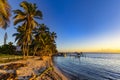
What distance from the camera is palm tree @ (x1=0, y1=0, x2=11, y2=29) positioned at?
34.8 feet

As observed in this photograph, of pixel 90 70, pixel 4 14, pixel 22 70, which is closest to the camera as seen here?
pixel 4 14

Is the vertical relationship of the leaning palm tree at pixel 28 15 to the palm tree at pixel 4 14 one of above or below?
above

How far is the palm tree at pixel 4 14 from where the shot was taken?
10609mm

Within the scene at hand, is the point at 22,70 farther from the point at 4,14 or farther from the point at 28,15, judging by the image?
the point at 28,15

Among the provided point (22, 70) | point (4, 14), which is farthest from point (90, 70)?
point (4, 14)

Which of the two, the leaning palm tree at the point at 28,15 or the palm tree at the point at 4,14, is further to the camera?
the leaning palm tree at the point at 28,15

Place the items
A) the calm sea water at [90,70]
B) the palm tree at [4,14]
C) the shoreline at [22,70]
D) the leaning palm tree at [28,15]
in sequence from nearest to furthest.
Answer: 1. the palm tree at [4,14]
2. the shoreline at [22,70]
3. the calm sea water at [90,70]
4. the leaning palm tree at [28,15]

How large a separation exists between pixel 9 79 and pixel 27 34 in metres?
21.7

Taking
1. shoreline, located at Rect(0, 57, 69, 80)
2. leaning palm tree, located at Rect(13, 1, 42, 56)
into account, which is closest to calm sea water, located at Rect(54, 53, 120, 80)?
shoreline, located at Rect(0, 57, 69, 80)

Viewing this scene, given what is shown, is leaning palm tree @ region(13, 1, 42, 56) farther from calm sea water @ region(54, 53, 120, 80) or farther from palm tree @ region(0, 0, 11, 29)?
palm tree @ region(0, 0, 11, 29)

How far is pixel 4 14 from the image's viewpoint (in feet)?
36.3

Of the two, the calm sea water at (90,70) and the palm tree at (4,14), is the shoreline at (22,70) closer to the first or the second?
the calm sea water at (90,70)

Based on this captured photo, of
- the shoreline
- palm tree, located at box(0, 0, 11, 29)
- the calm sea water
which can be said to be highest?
palm tree, located at box(0, 0, 11, 29)

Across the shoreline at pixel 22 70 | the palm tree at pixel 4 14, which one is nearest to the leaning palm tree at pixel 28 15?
the shoreline at pixel 22 70
